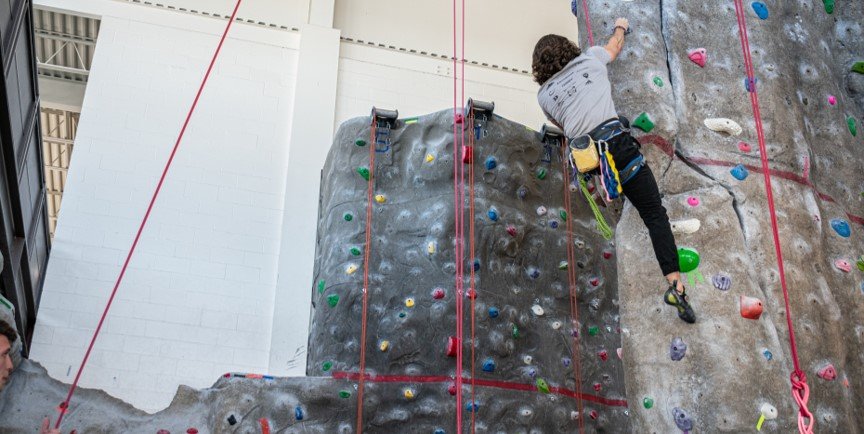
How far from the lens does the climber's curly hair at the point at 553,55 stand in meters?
4.59

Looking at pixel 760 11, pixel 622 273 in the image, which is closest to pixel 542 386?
pixel 622 273

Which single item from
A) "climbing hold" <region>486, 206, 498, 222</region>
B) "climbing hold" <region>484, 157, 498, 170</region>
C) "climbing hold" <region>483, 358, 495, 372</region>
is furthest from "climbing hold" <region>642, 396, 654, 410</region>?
"climbing hold" <region>484, 157, 498, 170</region>

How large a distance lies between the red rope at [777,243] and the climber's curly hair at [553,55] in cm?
89

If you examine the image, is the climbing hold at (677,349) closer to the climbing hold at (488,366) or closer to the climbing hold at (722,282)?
the climbing hold at (722,282)

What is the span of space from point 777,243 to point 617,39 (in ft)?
4.23

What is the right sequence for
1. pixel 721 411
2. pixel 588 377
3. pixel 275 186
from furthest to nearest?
pixel 275 186 → pixel 588 377 → pixel 721 411

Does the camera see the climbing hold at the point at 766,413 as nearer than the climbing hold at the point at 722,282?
Yes

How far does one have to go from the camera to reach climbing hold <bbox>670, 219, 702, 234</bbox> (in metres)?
4.42

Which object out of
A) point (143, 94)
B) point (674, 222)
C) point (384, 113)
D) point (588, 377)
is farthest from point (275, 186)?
point (674, 222)

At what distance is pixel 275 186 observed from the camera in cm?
930

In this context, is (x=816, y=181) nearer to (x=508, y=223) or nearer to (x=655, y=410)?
(x=655, y=410)

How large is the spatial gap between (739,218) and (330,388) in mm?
2688

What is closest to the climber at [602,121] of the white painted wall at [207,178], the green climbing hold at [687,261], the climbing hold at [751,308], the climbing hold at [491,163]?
the green climbing hold at [687,261]

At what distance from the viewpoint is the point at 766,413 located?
4.04 metres
